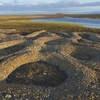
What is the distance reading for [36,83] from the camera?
23297 mm

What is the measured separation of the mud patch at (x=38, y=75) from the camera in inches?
929

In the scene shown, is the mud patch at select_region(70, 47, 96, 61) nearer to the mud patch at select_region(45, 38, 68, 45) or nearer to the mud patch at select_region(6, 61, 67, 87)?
the mud patch at select_region(6, 61, 67, 87)

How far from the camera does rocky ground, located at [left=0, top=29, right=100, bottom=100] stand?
753 inches

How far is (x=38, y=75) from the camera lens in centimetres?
2544

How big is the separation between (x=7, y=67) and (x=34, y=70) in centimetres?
291

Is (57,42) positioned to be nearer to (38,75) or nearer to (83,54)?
(83,54)

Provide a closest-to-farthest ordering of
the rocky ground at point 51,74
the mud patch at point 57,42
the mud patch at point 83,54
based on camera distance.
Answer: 1. the rocky ground at point 51,74
2. the mud patch at point 83,54
3. the mud patch at point 57,42

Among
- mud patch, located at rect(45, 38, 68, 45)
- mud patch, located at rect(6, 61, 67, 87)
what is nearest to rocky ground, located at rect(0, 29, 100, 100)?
mud patch, located at rect(6, 61, 67, 87)

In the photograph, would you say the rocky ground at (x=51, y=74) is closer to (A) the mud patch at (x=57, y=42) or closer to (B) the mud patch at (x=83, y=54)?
(B) the mud patch at (x=83, y=54)

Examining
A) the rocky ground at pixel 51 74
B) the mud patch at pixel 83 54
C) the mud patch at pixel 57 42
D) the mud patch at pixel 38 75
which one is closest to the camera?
the rocky ground at pixel 51 74

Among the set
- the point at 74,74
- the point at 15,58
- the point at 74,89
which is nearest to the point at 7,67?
the point at 15,58

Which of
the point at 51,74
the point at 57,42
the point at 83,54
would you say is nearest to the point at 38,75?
the point at 51,74

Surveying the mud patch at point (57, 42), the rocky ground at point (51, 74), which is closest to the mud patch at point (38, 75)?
the rocky ground at point (51, 74)

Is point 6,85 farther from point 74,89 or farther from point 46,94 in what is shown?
point 74,89
